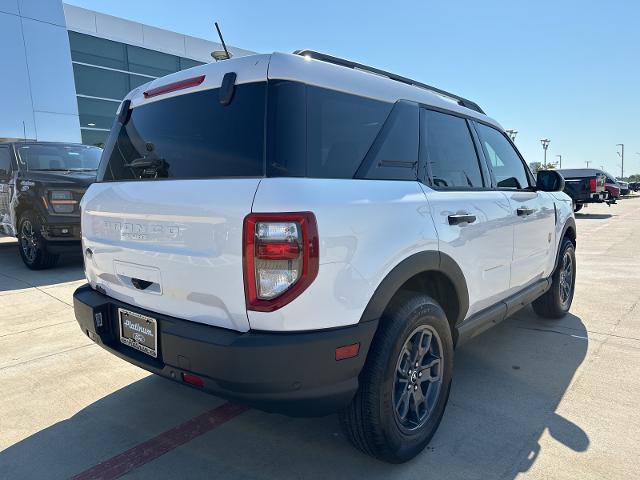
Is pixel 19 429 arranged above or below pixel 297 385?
below

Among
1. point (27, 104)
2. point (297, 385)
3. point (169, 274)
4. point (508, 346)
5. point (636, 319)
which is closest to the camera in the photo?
point (297, 385)

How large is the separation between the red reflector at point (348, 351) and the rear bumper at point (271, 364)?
18 millimetres

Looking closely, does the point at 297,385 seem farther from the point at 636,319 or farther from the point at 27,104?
the point at 27,104

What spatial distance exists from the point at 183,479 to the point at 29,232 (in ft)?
19.5

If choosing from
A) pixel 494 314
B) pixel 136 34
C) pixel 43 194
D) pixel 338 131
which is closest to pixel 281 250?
pixel 338 131

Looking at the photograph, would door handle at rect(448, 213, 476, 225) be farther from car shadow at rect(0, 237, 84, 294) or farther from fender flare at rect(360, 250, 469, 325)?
car shadow at rect(0, 237, 84, 294)

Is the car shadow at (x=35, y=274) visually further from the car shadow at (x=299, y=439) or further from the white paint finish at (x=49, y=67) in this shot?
the white paint finish at (x=49, y=67)

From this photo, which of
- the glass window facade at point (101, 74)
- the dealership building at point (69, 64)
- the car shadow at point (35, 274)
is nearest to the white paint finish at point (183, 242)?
the car shadow at point (35, 274)

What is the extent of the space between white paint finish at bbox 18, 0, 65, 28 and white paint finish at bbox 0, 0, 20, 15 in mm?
167

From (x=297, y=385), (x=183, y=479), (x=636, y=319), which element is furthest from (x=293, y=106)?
Result: (x=636, y=319)

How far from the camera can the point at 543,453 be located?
2.38 metres

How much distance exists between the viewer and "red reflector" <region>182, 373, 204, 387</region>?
197cm

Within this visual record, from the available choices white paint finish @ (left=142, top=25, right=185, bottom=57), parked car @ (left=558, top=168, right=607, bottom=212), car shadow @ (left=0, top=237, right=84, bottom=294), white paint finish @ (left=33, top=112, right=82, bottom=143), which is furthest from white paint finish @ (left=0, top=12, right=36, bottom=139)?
parked car @ (left=558, top=168, right=607, bottom=212)

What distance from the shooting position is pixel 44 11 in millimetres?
17281
